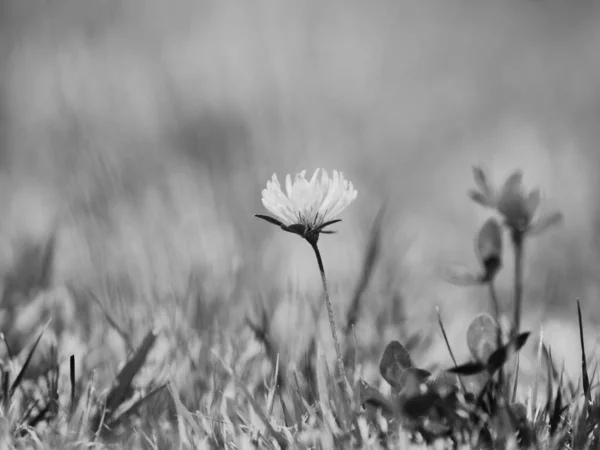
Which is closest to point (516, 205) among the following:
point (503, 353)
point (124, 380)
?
point (503, 353)

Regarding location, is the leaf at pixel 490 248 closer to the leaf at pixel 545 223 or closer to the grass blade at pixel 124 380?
the leaf at pixel 545 223

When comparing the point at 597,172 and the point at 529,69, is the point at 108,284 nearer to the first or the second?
the point at 597,172

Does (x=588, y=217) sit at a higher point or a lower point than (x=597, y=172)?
lower

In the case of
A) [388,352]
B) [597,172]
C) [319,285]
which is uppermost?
[597,172]

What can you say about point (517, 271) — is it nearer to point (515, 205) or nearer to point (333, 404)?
point (515, 205)

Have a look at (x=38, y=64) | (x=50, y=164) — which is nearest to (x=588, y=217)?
(x=50, y=164)

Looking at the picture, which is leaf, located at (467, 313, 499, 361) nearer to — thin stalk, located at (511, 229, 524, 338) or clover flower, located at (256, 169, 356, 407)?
thin stalk, located at (511, 229, 524, 338)

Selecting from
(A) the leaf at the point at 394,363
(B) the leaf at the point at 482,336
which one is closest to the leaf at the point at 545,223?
(B) the leaf at the point at 482,336

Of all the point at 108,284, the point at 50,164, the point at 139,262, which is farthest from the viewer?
the point at 50,164
